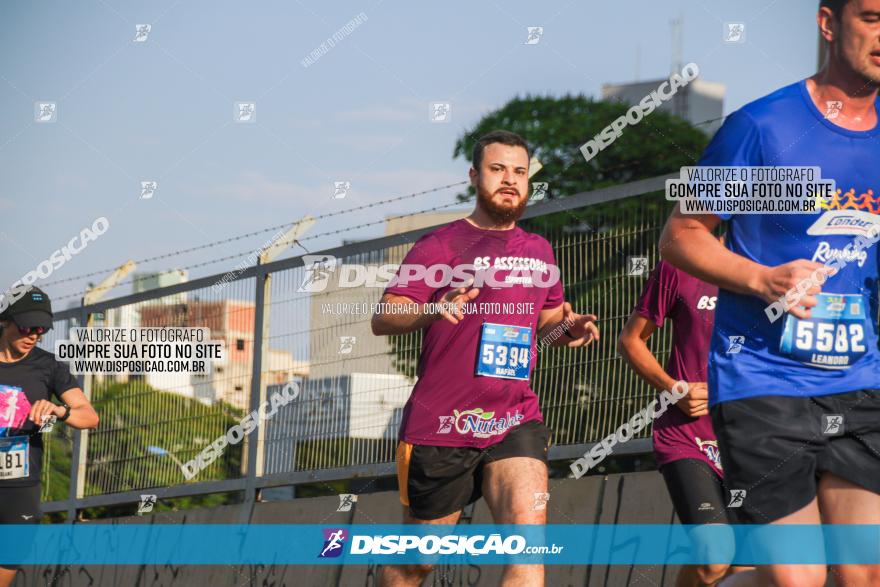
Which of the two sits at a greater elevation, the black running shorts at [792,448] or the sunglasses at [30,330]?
the sunglasses at [30,330]

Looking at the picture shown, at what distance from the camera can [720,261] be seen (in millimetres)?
4605

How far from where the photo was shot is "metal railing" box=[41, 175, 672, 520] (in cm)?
888

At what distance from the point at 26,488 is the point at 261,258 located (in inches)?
109

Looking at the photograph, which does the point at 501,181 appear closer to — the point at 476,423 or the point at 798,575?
the point at 476,423

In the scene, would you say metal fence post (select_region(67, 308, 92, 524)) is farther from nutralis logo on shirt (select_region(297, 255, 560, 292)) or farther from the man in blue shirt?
the man in blue shirt

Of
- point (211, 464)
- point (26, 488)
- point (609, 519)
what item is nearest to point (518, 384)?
point (609, 519)

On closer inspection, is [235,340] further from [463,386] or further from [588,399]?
[463,386]

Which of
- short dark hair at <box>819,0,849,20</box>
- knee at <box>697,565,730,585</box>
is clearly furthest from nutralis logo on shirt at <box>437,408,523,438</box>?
short dark hair at <box>819,0,849,20</box>

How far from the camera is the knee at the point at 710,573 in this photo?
22.7 ft

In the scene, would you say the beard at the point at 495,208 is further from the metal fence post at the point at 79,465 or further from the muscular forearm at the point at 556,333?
the metal fence post at the point at 79,465

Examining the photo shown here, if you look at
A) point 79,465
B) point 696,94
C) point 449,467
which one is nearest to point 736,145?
point 449,467

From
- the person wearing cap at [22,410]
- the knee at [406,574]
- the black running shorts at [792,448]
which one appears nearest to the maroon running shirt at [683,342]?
the knee at [406,574]

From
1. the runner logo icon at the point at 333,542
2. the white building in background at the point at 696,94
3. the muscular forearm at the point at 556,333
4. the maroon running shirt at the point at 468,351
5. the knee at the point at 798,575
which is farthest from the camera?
the white building in background at the point at 696,94

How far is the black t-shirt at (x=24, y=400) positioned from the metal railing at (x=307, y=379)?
1741 mm
